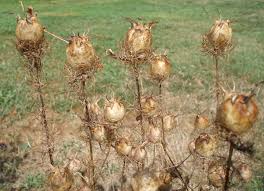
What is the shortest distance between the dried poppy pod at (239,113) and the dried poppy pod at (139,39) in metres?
0.83

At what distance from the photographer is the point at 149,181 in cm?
174

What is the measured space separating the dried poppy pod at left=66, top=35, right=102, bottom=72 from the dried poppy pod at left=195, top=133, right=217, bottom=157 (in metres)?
0.61

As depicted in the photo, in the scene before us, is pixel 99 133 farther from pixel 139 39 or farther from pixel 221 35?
pixel 221 35

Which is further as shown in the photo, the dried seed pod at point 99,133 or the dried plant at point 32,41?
the dried seed pod at point 99,133

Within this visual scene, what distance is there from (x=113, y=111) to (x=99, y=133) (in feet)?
0.58

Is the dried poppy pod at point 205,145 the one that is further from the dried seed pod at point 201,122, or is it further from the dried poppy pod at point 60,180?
the dried poppy pod at point 60,180

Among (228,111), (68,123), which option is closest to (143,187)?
(228,111)

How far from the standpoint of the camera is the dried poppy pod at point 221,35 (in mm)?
2227

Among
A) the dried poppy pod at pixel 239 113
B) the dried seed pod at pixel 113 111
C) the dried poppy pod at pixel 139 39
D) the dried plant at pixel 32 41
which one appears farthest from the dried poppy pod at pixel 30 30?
the dried poppy pod at pixel 239 113

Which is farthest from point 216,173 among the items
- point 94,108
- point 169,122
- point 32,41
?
point 32,41

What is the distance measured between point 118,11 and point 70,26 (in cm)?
592

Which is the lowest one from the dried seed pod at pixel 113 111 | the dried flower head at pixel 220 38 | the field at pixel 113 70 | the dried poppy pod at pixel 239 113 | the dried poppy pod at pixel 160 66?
the field at pixel 113 70

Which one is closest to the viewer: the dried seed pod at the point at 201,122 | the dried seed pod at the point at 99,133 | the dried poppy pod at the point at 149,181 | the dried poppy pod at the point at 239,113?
the dried poppy pod at the point at 239,113

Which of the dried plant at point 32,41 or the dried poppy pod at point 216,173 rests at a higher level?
the dried plant at point 32,41
